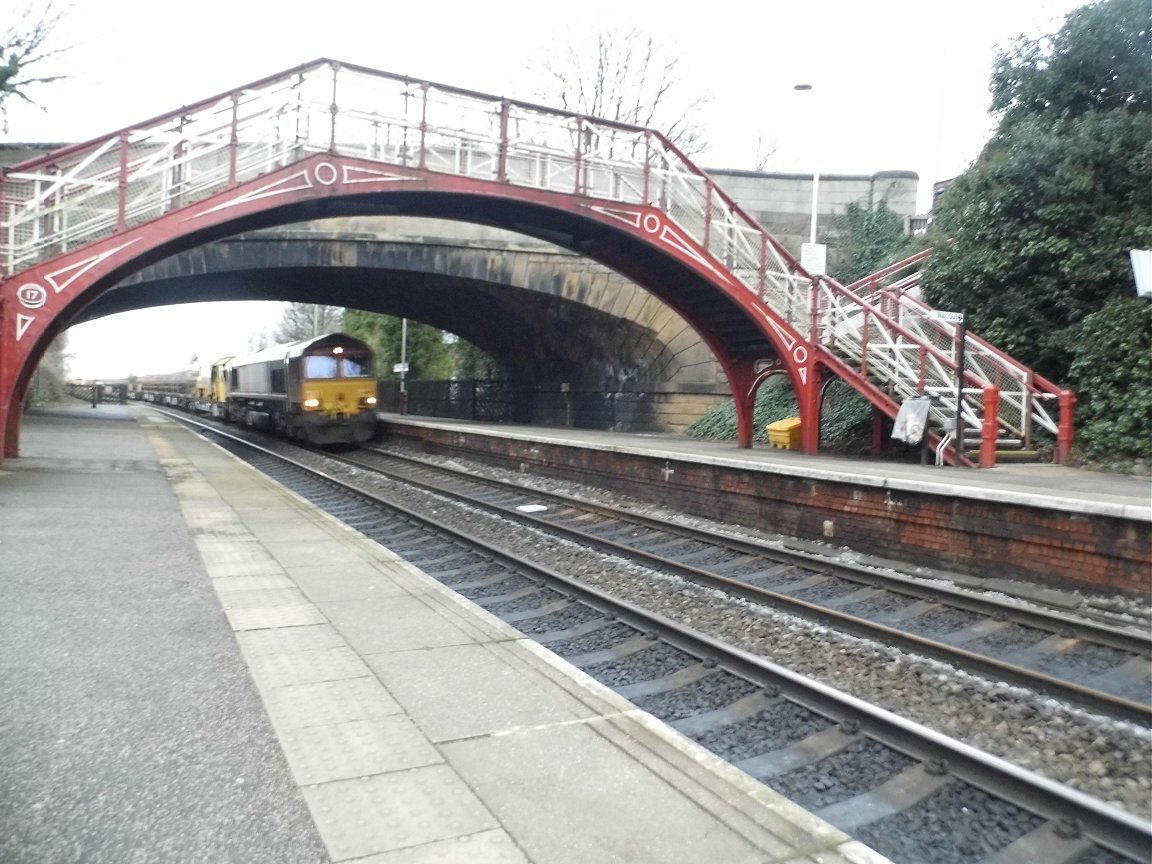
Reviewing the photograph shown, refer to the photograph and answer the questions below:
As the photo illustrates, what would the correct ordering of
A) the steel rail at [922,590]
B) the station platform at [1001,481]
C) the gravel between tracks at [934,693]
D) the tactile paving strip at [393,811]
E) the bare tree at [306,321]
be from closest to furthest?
the tactile paving strip at [393,811], the gravel between tracks at [934,693], the steel rail at [922,590], the station platform at [1001,481], the bare tree at [306,321]

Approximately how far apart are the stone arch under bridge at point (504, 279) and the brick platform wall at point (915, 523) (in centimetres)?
1040

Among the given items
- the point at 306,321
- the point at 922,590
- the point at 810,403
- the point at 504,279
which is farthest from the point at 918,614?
the point at 306,321

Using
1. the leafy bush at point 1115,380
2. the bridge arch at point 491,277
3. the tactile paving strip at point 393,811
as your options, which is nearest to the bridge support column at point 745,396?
the bridge arch at point 491,277

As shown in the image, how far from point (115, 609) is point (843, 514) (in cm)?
Result: 736

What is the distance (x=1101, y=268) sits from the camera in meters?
14.3

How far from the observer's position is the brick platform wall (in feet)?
24.3

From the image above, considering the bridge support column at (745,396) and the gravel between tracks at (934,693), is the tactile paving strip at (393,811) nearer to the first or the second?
the gravel between tracks at (934,693)

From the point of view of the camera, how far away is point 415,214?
1706 centimetres

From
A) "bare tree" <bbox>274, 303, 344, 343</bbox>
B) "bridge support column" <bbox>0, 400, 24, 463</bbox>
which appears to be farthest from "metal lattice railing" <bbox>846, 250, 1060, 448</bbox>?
"bare tree" <bbox>274, 303, 344, 343</bbox>

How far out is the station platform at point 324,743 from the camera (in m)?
3.29

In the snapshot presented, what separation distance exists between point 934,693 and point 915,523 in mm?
3923

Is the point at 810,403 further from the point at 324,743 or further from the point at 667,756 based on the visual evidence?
the point at 324,743

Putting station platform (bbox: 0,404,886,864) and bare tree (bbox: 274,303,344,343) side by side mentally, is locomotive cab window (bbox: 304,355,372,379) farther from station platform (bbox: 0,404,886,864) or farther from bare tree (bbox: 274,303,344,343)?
bare tree (bbox: 274,303,344,343)

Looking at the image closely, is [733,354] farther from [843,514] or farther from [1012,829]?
[1012,829]
